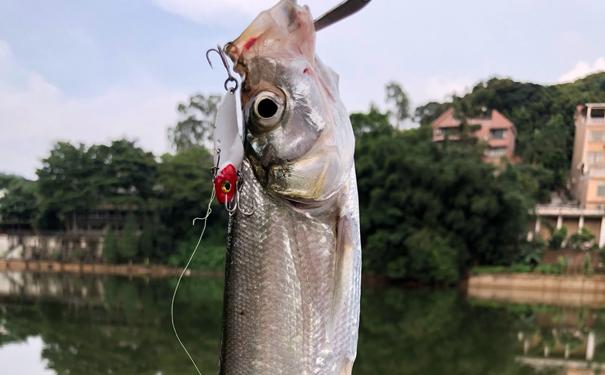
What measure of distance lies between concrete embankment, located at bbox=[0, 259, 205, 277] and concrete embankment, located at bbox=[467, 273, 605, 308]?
47.6 feet

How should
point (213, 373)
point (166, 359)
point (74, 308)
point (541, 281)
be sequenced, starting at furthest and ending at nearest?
point (541, 281) → point (74, 308) → point (166, 359) → point (213, 373)

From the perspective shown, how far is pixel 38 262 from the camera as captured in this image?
1142 inches

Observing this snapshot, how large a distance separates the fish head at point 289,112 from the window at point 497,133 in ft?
105

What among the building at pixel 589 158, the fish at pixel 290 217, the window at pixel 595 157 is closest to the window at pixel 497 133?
the building at pixel 589 158

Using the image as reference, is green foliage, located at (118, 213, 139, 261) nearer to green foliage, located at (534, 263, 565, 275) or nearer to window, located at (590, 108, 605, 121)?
green foliage, located at (534, 263, 565, 275)

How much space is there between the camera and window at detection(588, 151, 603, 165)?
91.1ft

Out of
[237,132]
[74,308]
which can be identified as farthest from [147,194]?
[237,132]

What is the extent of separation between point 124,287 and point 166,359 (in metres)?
12.3

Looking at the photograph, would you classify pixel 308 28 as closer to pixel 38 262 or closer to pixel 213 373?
pixel 213 373

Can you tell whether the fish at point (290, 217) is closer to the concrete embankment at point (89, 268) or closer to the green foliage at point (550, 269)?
the green foliage at point (550, 269)

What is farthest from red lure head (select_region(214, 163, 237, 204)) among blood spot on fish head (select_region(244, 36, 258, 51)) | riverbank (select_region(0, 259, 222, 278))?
riverbank (select_region(0, 259, 222, 278))

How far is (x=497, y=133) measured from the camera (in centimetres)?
3123

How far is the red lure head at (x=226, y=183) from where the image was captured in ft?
4.21

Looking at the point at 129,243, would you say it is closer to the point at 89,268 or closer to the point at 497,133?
the point at 89,268
